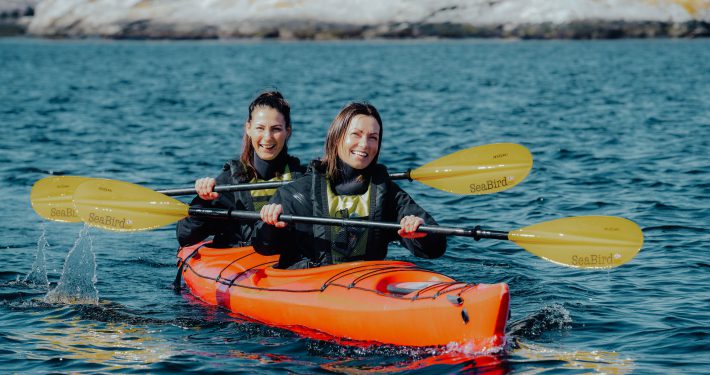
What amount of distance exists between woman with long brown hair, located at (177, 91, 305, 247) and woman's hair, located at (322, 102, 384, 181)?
2.78 ft

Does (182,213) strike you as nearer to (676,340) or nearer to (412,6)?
(676,340)

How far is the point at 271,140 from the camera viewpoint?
7121 millimetres

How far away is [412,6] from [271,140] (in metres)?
52.0

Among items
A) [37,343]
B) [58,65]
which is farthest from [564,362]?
[58,65]

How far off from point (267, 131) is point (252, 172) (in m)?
0.43

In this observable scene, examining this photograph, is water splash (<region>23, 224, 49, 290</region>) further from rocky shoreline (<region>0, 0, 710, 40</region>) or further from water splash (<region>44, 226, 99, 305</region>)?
rocky shoreline (<region>0, 0, 710, 40</region>)

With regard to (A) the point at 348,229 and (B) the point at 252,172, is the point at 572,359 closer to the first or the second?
(A) the point at 348,229

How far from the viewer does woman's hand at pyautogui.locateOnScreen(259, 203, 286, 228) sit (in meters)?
6.20

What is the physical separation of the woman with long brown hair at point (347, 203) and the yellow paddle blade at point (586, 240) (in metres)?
0.59

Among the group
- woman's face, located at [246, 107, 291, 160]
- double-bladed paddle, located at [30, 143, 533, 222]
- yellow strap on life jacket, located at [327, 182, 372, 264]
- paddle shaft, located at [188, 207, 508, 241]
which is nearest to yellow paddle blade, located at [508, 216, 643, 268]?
paddle shaft, located at [188, 207, 508, 241]

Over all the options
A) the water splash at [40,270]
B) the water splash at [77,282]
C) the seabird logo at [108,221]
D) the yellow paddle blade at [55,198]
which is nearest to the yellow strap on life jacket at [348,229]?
the seabird logo at [108,221]

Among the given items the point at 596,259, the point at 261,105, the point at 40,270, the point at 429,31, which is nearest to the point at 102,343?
the point at 261,105

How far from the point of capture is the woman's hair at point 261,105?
7.09m

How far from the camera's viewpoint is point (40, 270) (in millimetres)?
8141
